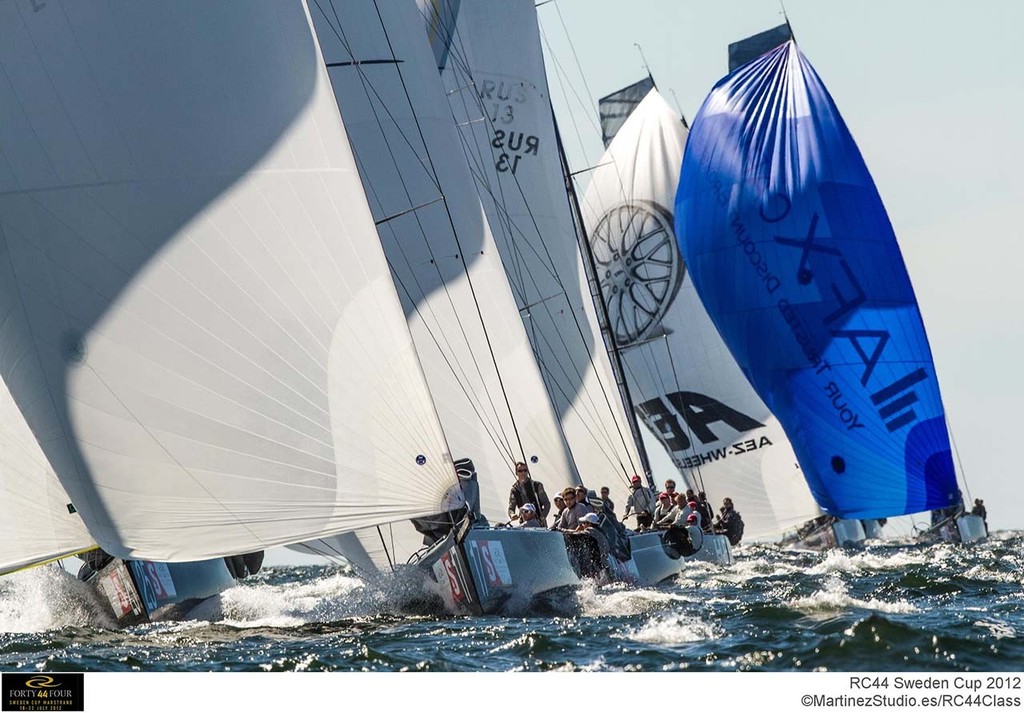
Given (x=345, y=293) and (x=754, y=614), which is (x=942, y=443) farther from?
(x=345, y=293)

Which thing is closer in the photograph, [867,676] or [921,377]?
[867,676]

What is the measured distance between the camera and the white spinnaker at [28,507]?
464 inches

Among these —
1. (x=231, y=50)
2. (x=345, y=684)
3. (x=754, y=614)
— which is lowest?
(x=754, y=614)

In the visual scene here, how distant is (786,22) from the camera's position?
1569cm

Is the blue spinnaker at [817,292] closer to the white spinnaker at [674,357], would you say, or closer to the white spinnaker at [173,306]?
the white spinnaker at [173,306]

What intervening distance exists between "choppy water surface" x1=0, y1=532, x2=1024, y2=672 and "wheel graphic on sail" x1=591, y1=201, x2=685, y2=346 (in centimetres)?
1054

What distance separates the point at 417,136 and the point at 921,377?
16.8ft

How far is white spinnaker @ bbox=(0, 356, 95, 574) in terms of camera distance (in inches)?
464

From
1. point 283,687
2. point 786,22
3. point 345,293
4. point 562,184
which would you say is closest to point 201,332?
point 345,293

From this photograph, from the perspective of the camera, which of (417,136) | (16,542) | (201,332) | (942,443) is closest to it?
(201,332)

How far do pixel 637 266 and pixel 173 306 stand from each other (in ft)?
49.0

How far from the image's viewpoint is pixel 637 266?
78.6 feet

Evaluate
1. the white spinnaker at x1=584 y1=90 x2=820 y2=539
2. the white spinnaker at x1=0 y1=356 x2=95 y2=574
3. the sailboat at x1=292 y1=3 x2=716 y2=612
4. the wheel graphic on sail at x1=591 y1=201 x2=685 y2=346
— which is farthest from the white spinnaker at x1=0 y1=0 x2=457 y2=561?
the wheel graphic on sail at x1=591 y1=201 x2=685 y2=346

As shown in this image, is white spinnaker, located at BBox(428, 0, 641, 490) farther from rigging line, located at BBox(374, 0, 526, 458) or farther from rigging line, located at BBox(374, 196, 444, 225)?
rigging line, located at BBox(374, 196, 444, 225)
